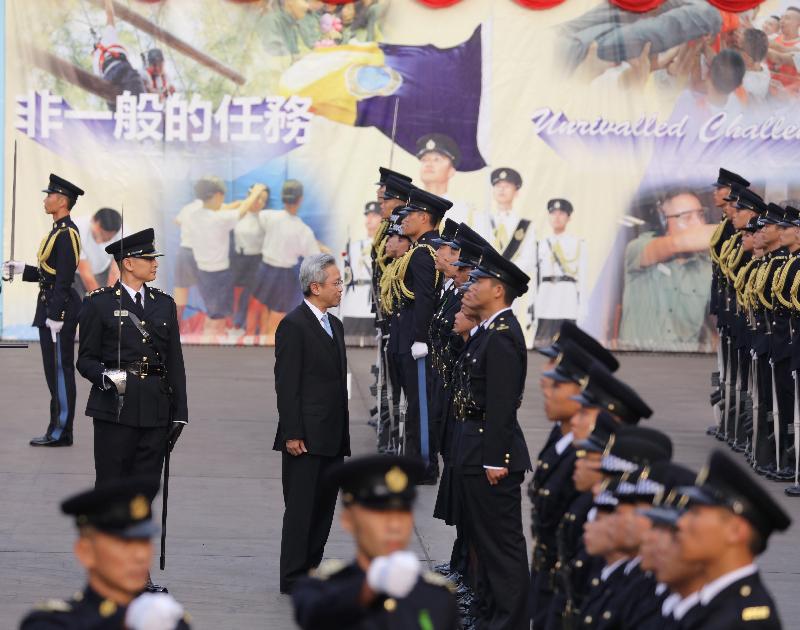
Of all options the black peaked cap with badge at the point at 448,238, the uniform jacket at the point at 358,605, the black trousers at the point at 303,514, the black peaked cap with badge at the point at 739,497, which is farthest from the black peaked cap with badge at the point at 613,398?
the black peaked cap with badge at the point at 448,238

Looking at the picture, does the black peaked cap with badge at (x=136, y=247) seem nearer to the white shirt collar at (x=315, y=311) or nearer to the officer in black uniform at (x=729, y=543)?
the white shirt collar at (x=315, y=311)

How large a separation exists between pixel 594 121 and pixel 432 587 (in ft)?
52.0

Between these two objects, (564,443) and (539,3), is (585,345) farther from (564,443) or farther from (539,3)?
(539,3)

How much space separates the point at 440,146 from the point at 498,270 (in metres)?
11.7

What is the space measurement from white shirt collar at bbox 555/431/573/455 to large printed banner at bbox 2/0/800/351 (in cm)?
1322

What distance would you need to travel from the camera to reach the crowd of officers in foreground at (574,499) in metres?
4.37

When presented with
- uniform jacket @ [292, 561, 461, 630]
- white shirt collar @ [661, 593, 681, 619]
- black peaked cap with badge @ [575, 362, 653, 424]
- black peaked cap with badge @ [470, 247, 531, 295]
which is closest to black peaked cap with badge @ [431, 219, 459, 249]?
black peaked cap with badge @ [470, 247, 531, 295]

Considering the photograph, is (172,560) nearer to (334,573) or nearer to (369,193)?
(334,573)

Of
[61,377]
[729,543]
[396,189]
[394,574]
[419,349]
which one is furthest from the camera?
[61,377]

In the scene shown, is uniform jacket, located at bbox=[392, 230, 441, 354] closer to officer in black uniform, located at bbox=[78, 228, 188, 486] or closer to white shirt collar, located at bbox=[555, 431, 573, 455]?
officer in black uniform, located at bbox=[78, 228, 188, 486]

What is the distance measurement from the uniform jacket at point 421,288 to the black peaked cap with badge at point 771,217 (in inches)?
108

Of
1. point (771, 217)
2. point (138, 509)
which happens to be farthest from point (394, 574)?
point (771, 217)

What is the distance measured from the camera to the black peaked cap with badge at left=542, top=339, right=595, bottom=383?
6148 mm

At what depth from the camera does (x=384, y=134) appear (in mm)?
19469
